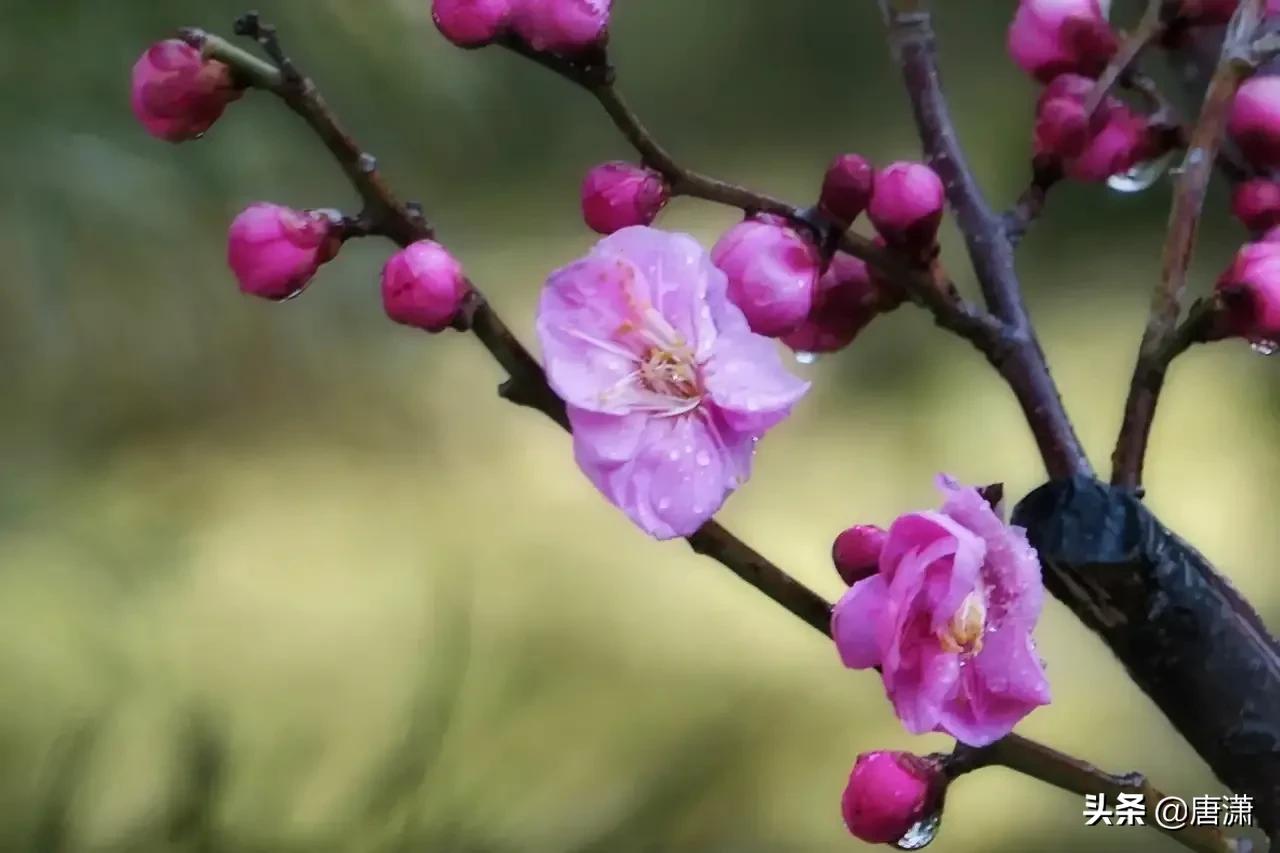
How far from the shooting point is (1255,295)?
1.13ft

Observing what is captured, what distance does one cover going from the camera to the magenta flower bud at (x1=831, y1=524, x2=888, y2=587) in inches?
15.0

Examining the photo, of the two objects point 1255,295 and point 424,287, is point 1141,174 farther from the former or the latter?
point 424,287

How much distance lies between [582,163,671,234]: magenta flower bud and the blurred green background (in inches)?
16.7

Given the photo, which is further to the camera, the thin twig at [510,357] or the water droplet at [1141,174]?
the water droplet at [1141,174]

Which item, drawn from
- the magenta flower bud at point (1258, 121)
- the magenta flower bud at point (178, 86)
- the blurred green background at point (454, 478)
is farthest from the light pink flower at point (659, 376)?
the blurred green background at point (454, 478)

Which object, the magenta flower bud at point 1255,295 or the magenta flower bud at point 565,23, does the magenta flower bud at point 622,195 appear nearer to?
the magenta flower bud at point 565,23

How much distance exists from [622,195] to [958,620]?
16 cm

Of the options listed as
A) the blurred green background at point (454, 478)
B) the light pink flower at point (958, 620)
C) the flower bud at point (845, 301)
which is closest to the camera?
the light pink flower at point (958, 620)

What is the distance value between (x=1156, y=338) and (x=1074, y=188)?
0.62 meters

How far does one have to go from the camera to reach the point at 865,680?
818 mm

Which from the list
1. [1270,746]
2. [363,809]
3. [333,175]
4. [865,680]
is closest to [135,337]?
[333,175]

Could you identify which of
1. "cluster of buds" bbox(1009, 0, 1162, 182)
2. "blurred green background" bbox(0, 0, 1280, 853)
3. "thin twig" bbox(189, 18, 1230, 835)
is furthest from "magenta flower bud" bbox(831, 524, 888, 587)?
"blurred green background" bbox(0, 0, 1280, 853)

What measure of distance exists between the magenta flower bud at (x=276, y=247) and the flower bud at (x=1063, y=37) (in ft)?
0.84

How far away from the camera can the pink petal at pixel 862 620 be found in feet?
1.06
